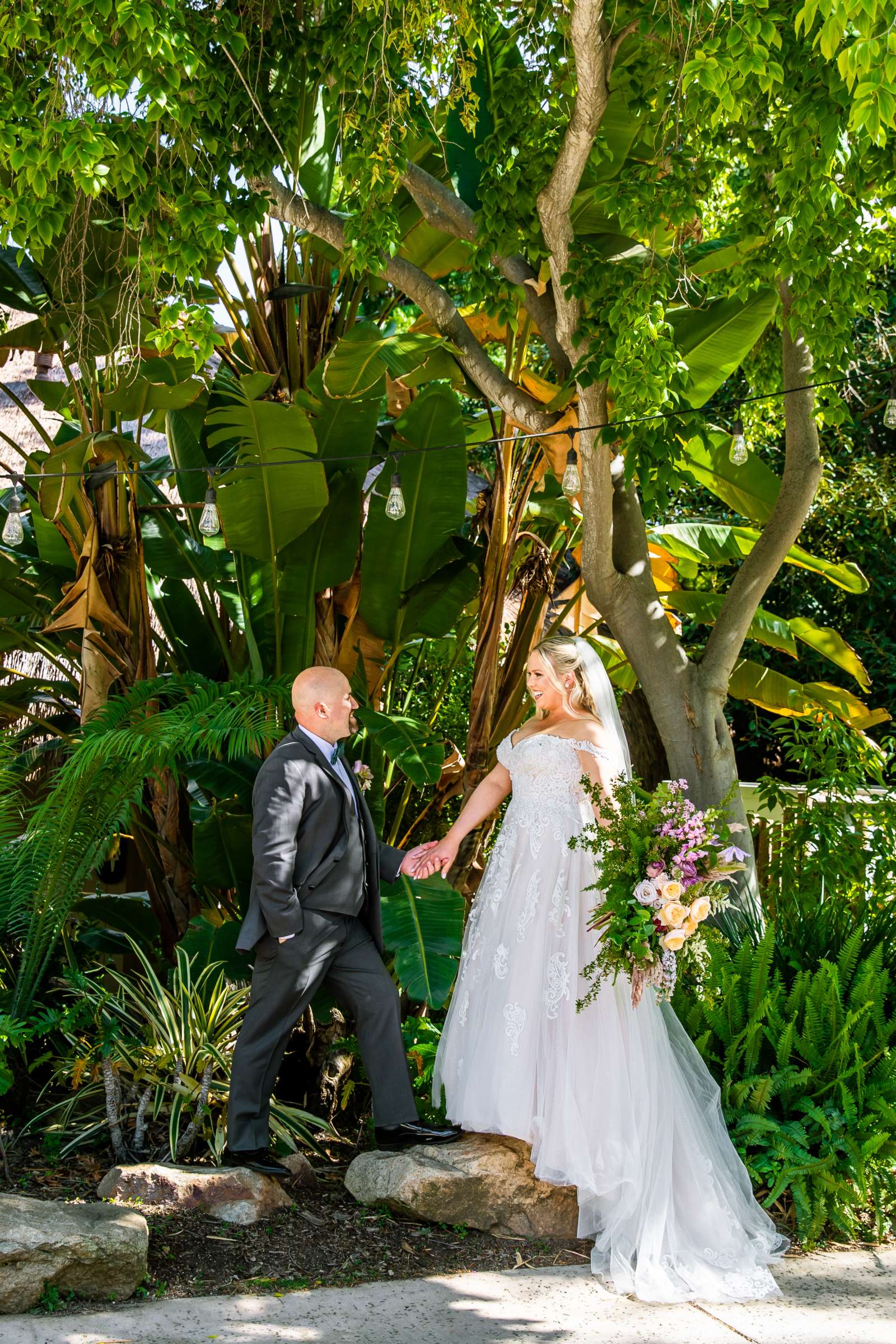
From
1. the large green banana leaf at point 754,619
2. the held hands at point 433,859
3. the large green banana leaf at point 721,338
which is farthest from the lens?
the large green banana leaf at point 754,619

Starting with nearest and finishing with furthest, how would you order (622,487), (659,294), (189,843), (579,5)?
1. (579,5)
2. (659,294)
3. (622,487)
4. (189,843)

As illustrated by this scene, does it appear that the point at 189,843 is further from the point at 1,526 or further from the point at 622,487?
the point at 622,487

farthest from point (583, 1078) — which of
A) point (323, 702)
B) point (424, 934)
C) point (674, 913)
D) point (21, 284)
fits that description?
point (21, 284)

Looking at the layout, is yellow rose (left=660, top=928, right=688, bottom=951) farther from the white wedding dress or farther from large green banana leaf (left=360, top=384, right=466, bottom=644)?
large green banana leaf (left=360, top=384, right=466, bottom=644)

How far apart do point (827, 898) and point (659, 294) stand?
127 inches

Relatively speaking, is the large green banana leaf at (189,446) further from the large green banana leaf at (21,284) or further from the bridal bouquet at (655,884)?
the bridal bouquet at (655,884)

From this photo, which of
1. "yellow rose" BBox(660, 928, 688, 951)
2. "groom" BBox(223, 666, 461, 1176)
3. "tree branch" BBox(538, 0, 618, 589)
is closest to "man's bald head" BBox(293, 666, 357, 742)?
"groom" BBox(223, 666, 461, 1176)

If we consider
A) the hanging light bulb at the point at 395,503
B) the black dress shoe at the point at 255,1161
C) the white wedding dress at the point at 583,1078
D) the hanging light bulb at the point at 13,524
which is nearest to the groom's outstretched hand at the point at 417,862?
the white wedding dress at the point at 583,1078

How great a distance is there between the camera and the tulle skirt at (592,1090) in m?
4.20

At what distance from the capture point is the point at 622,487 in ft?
20.8

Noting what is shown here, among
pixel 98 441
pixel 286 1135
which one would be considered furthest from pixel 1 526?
pixel 286 1135

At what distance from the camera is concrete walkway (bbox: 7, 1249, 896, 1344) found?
140 inches

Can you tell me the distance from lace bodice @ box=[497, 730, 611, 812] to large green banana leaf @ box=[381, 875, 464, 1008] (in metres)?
Answer: 0.72

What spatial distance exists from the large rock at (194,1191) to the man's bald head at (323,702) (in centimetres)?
169
